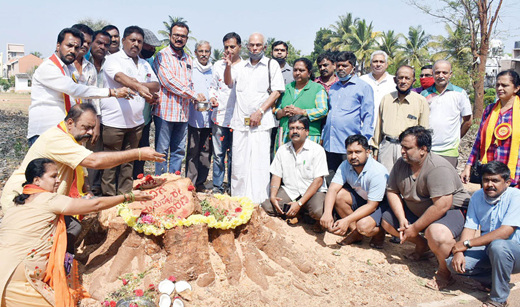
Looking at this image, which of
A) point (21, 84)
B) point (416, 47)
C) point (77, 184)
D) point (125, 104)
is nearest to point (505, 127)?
point (125, 104)

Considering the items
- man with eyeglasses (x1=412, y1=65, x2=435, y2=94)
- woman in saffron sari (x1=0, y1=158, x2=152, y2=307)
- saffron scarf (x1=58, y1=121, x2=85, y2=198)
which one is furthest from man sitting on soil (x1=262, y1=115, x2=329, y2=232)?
woman in saffron sari (x1=0, y1=158, x2=152, y2=307)

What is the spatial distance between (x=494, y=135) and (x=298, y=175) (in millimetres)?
2546

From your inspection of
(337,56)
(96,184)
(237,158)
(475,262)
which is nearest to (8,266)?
(96,184)

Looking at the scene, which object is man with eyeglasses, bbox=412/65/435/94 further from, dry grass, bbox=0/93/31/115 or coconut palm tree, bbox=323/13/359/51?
coconut palm tree, bbox=323/13/359/51

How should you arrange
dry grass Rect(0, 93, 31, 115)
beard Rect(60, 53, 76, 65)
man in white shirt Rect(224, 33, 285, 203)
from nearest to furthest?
beard Rect(60, 53, 76, 65) → man in white shirt Rect(224, 33, 285, 203) → dry grass Rect(0, 93, 31, 115)

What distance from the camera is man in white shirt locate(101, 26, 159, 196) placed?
17.6 ft

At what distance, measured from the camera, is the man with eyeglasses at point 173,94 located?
5902 mm

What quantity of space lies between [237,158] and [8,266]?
3424 mm

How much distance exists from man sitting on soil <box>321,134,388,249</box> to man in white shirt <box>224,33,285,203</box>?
1.19m

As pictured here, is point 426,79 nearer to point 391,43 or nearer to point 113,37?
point 113,37

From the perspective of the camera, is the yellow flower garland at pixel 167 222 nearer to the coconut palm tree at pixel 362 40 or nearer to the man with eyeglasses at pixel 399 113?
the man with eyeglasses at pixel 399 113

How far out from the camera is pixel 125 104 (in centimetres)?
545

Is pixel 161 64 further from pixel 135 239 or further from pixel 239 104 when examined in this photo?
pixel 135 239

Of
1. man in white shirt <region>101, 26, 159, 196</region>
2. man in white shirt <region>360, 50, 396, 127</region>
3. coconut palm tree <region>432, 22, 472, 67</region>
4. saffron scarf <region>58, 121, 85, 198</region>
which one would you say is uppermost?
coconut palm tree <region>432, 22, 472, 67</region>
